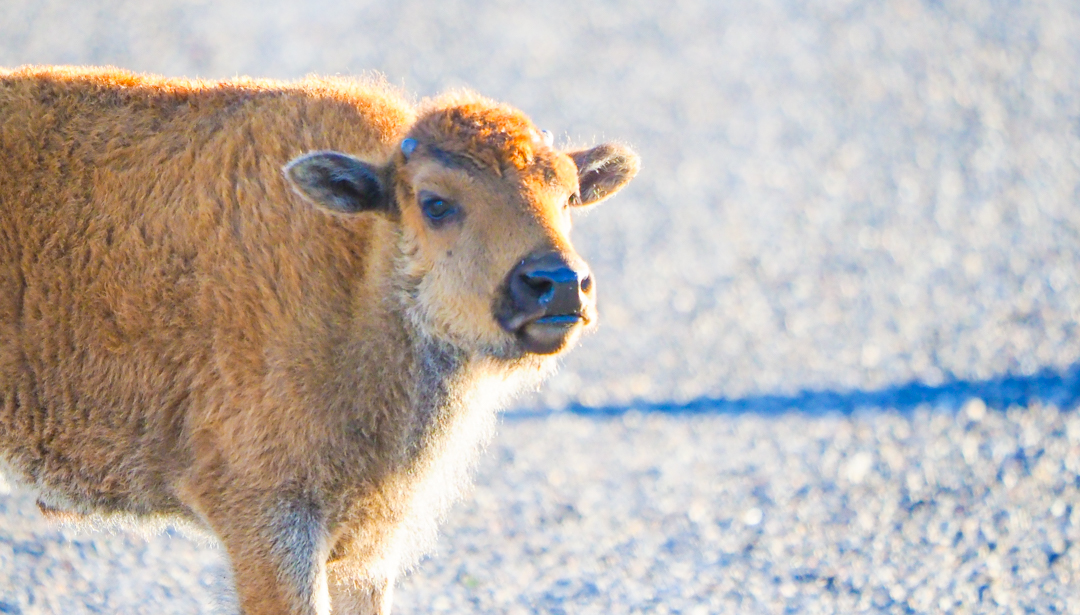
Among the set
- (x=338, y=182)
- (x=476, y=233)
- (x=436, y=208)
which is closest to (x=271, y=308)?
(x=338, y=182)

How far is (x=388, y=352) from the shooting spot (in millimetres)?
5148

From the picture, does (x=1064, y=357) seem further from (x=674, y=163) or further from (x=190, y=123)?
(x=190, y=123)

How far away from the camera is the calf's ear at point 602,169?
5.53 meters

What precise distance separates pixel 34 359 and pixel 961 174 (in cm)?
1235

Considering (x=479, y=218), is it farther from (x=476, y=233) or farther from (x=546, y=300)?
(x=546, y=300)

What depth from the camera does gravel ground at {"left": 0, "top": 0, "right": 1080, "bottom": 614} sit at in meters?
6.91

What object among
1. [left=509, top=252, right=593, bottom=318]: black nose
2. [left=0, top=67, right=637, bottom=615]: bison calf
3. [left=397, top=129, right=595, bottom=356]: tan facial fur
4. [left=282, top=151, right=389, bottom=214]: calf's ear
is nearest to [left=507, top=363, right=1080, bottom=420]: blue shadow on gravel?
[left=0, top=67, right=637, bottom=615]: bison calf

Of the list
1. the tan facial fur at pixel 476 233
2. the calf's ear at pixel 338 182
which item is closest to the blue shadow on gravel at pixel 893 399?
the tan facial fur at pixel 476 233

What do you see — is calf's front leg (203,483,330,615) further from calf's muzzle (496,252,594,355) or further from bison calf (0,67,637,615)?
calf's muzzle (496,252,594,355)

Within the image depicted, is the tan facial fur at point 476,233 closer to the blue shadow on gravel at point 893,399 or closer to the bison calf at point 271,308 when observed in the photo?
the bison calf at point 271,308

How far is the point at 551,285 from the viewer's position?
179 inches

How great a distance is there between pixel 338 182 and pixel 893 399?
5.77 metres

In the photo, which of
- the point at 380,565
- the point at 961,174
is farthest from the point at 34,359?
the point at 961,174

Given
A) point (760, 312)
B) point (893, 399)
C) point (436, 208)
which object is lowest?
Result: point (436, 208)
